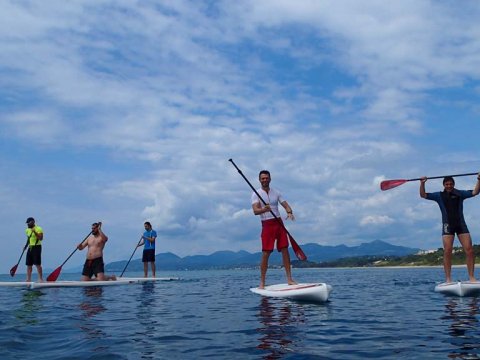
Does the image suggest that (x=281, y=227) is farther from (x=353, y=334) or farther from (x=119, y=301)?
(x=353, y=334)

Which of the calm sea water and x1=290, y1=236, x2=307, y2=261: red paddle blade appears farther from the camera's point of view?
x1=290, y1=236, x2=307, y2=261: red paddle blade

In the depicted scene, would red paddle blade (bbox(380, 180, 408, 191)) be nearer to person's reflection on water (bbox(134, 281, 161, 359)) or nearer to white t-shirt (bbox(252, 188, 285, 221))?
white t-shirt (bbox(252, 188, 285, 221))

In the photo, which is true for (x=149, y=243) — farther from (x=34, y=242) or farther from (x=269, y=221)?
(x=269, y=221)

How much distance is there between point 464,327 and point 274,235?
5996 millimetres

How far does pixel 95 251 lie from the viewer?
19.3 metres

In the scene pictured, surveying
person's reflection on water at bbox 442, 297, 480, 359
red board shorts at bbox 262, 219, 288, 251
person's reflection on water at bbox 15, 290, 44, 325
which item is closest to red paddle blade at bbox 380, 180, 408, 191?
red board shorts at bbox 262, 219, 288, 251

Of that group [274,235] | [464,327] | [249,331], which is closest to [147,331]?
[249,331]

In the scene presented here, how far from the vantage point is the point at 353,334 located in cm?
672

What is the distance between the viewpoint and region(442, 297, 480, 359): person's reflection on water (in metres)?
5.29

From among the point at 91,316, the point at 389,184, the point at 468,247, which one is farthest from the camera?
the point at 389,184

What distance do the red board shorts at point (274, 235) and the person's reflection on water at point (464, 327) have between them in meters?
4.10

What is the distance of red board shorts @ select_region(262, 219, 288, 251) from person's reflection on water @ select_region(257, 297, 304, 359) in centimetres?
166

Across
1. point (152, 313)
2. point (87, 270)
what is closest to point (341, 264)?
point (87, 270)

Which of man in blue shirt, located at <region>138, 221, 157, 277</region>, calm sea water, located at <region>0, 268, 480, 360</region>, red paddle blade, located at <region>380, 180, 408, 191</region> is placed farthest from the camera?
man in blue shirt, located at <region>138, 221, 157, 277</region>
